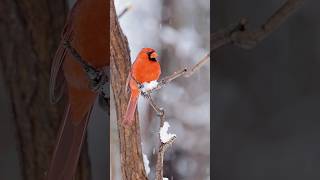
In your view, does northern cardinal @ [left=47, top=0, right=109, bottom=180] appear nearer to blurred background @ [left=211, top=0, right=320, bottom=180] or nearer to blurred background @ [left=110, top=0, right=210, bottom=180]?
blurred background @ [left=110, top=0, right=210, bottom=180]

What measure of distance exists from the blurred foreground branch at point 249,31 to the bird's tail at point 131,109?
0.62 ft

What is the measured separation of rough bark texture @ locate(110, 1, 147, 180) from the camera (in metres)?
1.17

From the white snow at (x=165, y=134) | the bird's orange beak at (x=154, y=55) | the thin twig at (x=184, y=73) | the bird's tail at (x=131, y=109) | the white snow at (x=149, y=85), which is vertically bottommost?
the white snow at (x=165, y=134)

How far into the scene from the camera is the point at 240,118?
1.21m

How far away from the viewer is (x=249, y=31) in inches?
46.9

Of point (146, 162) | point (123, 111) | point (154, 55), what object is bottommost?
point (146, 162)

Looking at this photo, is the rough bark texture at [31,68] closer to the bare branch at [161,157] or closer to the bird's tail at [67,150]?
the bird's tail at [67,150]

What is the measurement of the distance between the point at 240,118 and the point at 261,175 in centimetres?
13

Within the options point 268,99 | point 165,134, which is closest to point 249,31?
point 268,99

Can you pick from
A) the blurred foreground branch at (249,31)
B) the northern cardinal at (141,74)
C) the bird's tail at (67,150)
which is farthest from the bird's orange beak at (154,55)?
the bird's tail at (67,150)

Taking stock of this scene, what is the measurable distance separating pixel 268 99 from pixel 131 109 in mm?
294

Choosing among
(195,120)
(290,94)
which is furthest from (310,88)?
(195,120)

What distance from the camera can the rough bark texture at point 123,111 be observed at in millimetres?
1170

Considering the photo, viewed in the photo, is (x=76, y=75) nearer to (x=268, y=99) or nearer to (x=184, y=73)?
(x=184, y=73)
